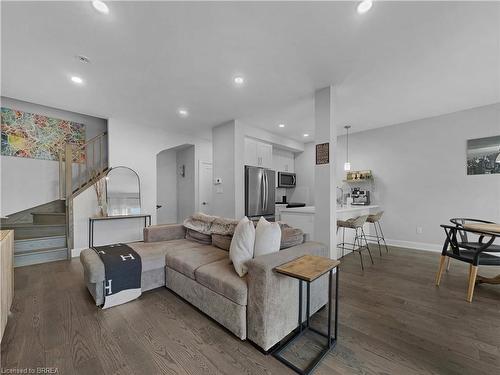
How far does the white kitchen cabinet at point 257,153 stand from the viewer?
16.0ft

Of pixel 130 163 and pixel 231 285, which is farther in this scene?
pixel 130 163

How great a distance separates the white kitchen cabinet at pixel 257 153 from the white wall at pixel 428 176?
7.37 ft

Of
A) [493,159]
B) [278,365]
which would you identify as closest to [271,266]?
[278,365]

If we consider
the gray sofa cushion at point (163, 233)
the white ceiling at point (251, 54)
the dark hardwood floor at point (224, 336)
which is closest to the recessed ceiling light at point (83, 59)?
the white ceiling at point (251, 54)

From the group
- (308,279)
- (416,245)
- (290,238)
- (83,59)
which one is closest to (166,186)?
(83,59)

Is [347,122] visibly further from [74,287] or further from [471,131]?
[74,287]

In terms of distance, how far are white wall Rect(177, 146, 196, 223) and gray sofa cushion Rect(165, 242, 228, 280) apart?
3.19 metres

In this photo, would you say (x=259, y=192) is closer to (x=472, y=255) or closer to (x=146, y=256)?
(x=146, y=256)

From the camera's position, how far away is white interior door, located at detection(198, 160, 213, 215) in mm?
5816

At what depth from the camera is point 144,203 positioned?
15.6 ft

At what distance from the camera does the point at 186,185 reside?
19.8ft

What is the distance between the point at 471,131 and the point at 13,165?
8.22 metres

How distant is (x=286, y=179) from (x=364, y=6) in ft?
15.4

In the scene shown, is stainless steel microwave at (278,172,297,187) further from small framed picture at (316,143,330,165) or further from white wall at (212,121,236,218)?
small framed picture at (316,143,330,165)
